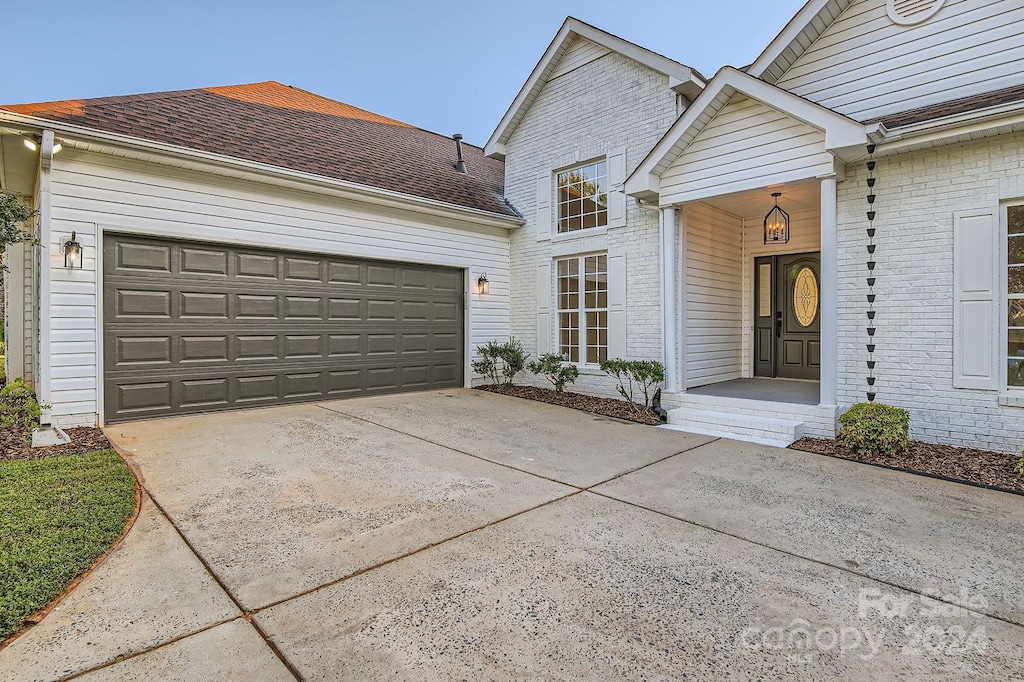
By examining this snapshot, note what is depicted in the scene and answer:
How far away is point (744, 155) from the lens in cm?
641

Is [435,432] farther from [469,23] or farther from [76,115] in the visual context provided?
[469,23]

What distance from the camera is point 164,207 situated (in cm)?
647

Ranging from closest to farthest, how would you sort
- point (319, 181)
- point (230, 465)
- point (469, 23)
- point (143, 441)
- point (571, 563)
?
point (571, 563), point (230, 465), point (143, 441), point (319, 181), point (469, 23)

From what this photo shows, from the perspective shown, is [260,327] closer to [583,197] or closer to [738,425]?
Result: [583,197]

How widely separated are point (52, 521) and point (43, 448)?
101 inches

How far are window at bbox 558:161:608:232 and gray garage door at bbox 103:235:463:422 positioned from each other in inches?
93.5

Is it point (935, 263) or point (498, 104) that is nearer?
point (935, 263)

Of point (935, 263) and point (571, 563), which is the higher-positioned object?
point (935, 263)

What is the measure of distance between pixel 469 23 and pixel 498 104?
37800 mm

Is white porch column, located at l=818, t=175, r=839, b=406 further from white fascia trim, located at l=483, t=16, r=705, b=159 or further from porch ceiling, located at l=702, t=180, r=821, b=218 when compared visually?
white fascia trim, located at l=483, t=16, r=705, b=159

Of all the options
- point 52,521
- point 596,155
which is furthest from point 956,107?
point 52,521

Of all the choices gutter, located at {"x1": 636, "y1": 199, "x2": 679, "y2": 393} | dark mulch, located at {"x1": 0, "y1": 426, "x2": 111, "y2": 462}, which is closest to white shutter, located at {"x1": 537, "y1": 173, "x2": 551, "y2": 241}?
gutter, located at {"x1": 636, "y1": 199, "x2": 679, "y2": 393}

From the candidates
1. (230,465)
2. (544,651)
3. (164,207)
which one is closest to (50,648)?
(544,651)

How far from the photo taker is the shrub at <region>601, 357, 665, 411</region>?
7.45m
